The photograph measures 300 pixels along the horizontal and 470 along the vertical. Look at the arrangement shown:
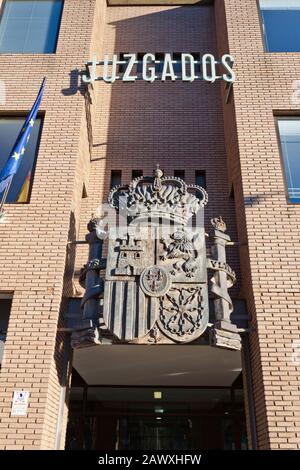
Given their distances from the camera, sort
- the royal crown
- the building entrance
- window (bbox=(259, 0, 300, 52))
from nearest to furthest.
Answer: the royal crown < the building entrance < window (bbox=(259, 0, 300, 52))

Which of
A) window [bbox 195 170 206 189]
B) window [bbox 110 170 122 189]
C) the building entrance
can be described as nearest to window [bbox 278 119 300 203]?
window [bbox 195 170 206 189]

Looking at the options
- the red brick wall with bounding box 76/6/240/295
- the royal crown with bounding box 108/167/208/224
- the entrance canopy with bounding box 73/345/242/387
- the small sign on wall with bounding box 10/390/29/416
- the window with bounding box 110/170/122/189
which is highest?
the red brick wall with bounding box 76/6/240/295

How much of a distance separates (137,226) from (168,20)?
25.3 feet

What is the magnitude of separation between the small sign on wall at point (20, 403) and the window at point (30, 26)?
23.6 feet

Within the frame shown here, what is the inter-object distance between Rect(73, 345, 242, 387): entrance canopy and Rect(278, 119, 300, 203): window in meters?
3.08

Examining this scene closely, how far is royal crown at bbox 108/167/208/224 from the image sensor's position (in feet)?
24.3

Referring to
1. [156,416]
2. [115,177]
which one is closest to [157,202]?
[115,177]

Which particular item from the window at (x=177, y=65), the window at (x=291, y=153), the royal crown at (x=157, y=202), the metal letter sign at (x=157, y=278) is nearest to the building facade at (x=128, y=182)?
the window at (x=291, y=153)

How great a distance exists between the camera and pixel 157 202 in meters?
7.52

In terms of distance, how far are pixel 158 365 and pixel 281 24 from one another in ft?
25.8

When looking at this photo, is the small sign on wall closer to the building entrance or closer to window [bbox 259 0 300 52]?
the building entrance

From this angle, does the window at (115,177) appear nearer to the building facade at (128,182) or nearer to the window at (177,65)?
the building facade at (128,182)

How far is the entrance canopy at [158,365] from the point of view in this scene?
7.29 m

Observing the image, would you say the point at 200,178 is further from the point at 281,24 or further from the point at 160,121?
the point at 281,24
